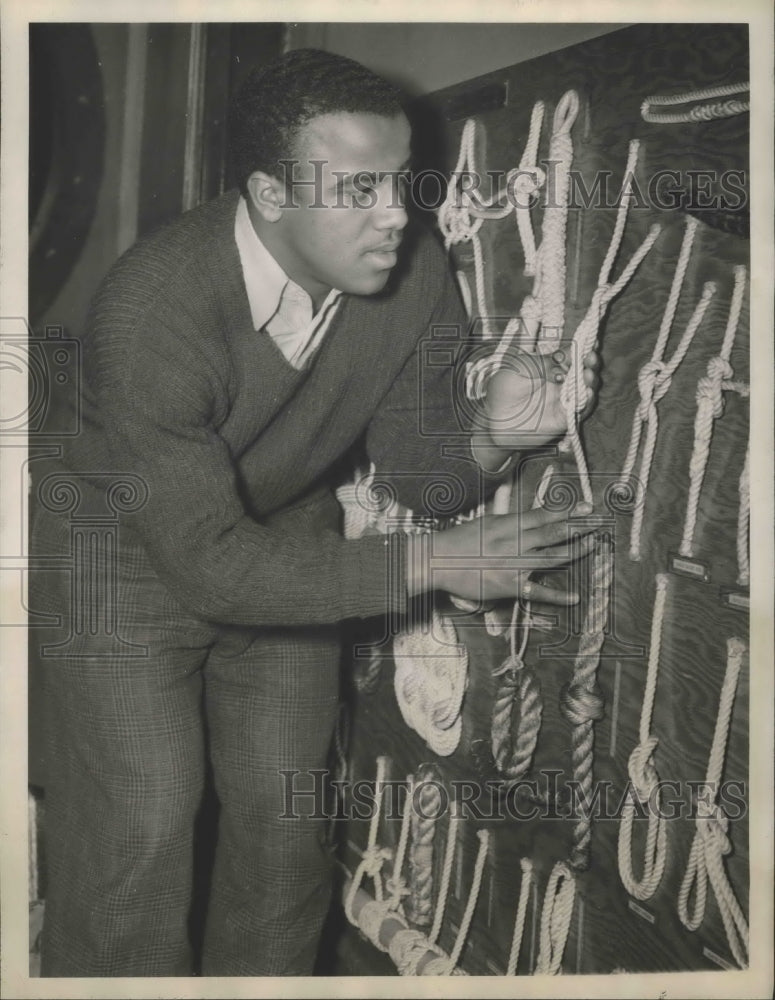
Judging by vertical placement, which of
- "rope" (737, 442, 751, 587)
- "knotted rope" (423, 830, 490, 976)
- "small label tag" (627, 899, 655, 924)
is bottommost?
"knotted rope" (423, 830, 490, 976)

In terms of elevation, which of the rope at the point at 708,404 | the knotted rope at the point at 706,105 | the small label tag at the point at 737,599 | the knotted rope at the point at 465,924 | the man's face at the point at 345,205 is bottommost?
the knotted rope at the point at 465,924

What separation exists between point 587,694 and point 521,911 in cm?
23

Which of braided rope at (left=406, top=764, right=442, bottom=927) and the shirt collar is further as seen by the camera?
braided rope at (left=406, top=764, right=442, bottom=927)

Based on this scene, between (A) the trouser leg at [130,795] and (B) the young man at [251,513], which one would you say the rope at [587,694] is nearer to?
(B) the young man at [251,513]

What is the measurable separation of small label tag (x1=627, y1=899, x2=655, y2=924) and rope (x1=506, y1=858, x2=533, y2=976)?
10 cm

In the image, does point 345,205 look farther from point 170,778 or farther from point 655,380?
point 170,778

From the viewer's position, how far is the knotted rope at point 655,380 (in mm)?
718

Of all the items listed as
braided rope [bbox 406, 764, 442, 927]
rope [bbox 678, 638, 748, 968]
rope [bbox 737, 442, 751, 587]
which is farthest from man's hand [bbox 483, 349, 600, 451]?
braided rope [bbox 406, 764, 442, 927]

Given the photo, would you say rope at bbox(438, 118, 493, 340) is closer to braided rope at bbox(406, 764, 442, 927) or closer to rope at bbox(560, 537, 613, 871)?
rope at bbox(560, 537, 613, 871)

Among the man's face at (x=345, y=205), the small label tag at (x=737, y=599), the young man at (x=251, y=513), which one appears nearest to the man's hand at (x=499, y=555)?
the young man at (x=251, y=513)

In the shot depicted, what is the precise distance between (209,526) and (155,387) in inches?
4.5

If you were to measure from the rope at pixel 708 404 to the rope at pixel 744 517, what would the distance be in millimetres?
28

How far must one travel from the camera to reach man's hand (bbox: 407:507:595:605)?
768mm

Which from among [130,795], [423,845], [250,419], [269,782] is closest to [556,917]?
[423,845]
